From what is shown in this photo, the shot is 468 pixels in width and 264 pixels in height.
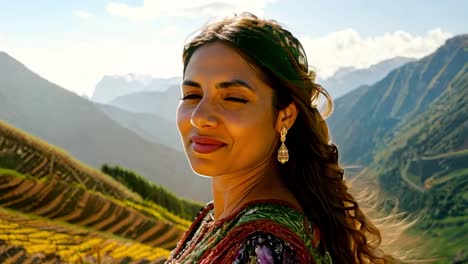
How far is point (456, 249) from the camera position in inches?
2399

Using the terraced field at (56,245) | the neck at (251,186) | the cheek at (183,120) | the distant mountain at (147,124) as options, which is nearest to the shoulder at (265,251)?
the neck at (251,186)

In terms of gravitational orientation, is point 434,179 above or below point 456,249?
above

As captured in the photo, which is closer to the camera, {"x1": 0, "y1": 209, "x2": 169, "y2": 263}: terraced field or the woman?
the woman

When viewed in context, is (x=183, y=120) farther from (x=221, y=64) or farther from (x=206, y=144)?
(x=221, y=64)

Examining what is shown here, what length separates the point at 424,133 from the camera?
102 m

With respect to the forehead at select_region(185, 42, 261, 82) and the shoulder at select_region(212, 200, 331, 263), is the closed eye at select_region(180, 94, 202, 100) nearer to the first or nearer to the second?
the forehead at select_region(185, 42, 261, 82)

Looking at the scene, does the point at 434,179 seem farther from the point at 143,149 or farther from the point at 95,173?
the point at 95,173

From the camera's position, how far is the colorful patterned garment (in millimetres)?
1561

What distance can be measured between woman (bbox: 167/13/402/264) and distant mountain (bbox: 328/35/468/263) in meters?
39.3

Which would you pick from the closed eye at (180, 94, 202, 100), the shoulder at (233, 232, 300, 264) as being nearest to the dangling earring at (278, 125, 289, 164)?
the closed eye at (180, 94, 202, 100)

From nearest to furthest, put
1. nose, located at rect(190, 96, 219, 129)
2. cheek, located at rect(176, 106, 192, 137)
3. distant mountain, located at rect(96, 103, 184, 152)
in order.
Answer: nose, located at rect(190, 96, 219, 129) < cheek, located at rect(176, 106, 192, 137) < distant mountain, located at rect(96, 103, 184, 152)

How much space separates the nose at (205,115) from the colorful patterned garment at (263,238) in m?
0.30

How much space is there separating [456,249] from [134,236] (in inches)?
2235

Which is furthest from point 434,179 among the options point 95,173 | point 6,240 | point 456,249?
point 6,240
